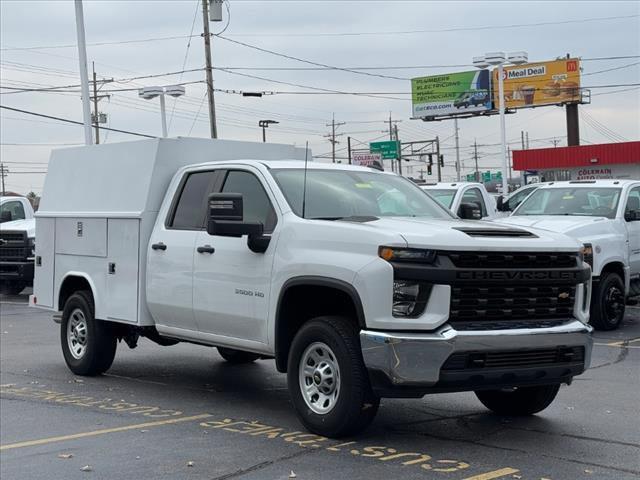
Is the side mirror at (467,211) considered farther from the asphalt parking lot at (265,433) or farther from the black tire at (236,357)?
the black tire at (236,357)

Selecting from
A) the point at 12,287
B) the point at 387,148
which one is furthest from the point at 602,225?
the point at 387,148

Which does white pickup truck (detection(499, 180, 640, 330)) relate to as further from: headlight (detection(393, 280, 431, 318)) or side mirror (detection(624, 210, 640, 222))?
headlight (detection(393, 280, 431, 318))

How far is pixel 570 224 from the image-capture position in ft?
43.5

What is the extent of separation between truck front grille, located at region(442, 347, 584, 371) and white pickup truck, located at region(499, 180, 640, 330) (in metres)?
5.94

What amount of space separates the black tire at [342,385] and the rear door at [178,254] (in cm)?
176

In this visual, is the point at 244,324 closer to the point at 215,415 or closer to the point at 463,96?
the point at 215,415

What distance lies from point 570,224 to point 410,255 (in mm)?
7376

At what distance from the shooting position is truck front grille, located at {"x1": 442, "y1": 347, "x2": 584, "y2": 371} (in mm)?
6387

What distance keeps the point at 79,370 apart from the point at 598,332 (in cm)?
715

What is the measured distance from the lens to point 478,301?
259 inches

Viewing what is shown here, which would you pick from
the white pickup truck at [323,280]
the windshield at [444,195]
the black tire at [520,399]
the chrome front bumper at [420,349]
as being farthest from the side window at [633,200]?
the chrome front bumper at [420,349]

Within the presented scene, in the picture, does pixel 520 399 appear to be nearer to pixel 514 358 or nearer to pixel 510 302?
pixel 514 358

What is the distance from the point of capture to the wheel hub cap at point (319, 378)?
22.6ft

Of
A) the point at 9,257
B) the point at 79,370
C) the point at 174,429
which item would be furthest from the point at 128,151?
the point at 9,257
